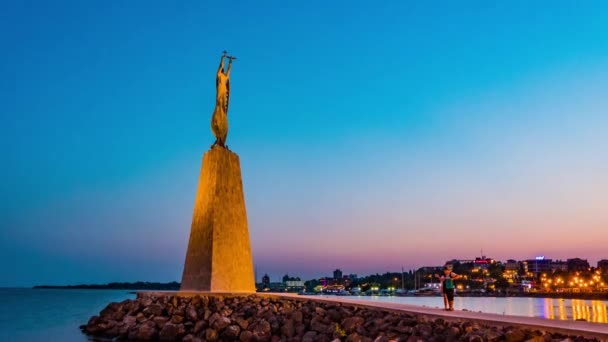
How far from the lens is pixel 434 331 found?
34.4 feet

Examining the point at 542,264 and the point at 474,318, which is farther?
the point at 542,264

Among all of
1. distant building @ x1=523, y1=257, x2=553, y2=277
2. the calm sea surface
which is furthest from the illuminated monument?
distant building @ x1=523, y1=257, x2=553, y2=277

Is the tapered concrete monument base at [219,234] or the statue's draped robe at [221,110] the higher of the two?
the statue's draped robe at [221,110]

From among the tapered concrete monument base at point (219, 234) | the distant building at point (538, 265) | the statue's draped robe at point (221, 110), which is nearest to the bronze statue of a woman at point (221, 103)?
the statue's draped robe at point (221, 110)

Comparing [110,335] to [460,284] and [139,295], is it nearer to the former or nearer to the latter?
[139,295]

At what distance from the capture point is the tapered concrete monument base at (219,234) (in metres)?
20.2

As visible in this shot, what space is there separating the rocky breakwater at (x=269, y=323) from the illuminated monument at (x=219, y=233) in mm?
1275

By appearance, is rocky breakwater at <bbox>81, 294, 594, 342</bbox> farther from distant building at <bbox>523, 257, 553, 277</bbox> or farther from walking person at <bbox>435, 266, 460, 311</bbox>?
distant building at <bbox>523, 257, 553, 277</bbox>

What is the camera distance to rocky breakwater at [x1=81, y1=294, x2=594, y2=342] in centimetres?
1016

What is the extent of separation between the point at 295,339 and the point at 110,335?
8183mm

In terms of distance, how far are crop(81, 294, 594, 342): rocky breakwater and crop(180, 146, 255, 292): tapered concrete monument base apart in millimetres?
1284

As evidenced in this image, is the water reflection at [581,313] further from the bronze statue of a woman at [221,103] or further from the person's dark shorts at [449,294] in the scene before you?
the bronze statue of a woman at [221,103]

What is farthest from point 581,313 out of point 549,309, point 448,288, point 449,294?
point 449,294

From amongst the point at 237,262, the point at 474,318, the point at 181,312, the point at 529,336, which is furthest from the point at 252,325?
the point at 529,336
